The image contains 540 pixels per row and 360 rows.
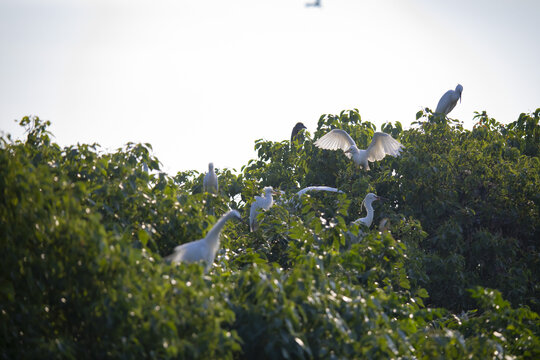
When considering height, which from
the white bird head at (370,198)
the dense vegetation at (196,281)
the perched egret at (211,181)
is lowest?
the dense vegetation at (196,281)

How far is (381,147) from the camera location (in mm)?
10711

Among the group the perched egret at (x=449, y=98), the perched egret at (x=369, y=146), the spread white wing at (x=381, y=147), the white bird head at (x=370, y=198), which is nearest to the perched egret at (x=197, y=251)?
the white bird head at (x=370, y=198)

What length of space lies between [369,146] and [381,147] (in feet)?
0.66

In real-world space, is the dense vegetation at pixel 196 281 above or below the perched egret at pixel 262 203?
below

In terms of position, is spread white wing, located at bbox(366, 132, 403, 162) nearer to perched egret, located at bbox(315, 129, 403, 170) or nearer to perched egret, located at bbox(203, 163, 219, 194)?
perched egret, located at bbox(315, 129, 403, 170)

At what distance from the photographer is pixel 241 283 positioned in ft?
15.3

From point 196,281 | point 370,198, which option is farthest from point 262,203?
point 196,281

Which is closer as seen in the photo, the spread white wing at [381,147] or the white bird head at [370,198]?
the white bird head at [370,198]

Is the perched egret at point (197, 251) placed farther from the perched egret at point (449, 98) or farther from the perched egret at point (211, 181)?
the perched egret at point (449, 98)

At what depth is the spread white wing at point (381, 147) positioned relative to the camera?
1057cm

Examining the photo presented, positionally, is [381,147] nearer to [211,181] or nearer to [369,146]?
[369,146]

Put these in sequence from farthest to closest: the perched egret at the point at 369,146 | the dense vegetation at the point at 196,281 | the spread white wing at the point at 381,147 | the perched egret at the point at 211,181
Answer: the perched egret at the point at 211,181 < the spread white wing at the point at 381,147 < the perched egret at the point at 369,146 < the dense vegetation at the point at 196,281

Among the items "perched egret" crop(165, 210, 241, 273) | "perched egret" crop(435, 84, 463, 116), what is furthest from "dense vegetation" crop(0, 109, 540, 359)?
"perched egret" crop(435, 84, 463, 116)

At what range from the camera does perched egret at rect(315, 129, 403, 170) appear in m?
10.4
